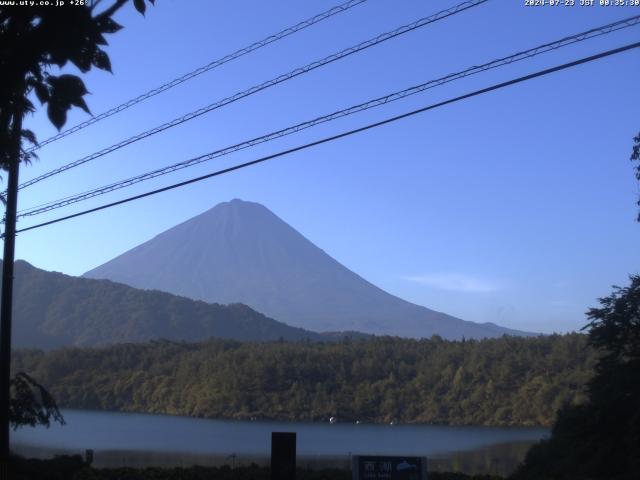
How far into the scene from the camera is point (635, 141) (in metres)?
22.5

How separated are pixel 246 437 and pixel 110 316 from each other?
247 feet

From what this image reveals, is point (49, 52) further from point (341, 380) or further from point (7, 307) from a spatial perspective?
point (341, 380)

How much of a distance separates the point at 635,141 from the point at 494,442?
18232 mm

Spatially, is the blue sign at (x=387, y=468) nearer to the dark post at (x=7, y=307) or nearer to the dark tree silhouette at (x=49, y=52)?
the dark tree silhouette at (x=49, y=52)

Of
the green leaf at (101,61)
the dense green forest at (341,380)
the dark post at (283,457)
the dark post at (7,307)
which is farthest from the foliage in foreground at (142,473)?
the dense green forest at (341,380)

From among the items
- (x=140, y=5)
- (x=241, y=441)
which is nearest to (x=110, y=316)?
(x=241, y=441)

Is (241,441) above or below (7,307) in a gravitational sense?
below

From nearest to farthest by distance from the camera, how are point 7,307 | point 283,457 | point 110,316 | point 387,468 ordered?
point 387,468
point 283,457
point 7,307
point 110,316

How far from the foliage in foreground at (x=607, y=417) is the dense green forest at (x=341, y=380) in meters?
18.4

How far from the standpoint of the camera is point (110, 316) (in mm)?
109750

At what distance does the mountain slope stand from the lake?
157ft

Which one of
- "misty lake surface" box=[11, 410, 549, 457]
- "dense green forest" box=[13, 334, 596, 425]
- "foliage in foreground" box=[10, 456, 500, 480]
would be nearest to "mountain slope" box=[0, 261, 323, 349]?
"dense green forest" box=[13, 334, 596, 425]

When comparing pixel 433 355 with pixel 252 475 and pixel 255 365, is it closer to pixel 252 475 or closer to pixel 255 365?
pixel 255 365

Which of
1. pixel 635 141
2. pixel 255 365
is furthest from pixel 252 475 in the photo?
pixel 255 365
